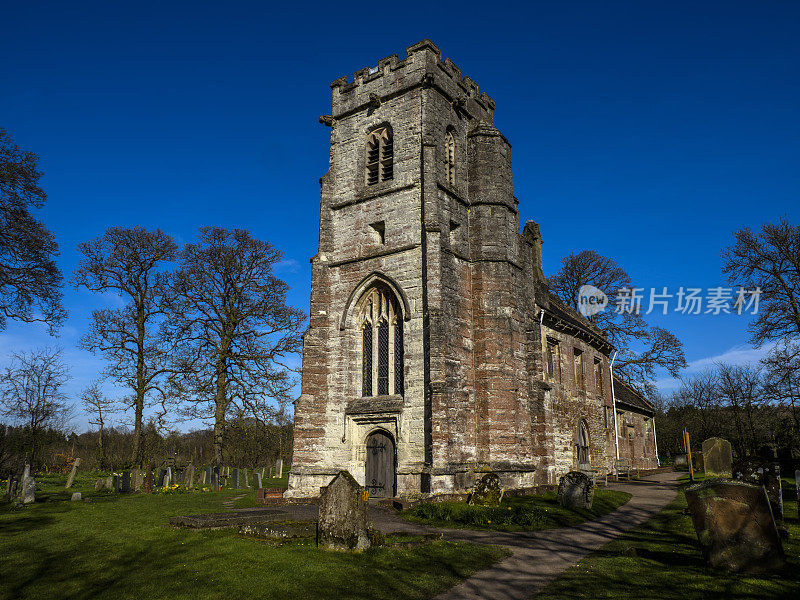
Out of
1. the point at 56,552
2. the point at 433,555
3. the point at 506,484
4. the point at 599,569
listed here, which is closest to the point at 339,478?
the point at 433,555

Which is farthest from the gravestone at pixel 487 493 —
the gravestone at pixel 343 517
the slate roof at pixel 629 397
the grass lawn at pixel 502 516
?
the slate roof at pixel 629 397

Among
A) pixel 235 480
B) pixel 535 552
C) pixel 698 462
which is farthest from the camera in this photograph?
pixel 698 462

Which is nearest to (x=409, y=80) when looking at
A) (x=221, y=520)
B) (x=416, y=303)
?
(x=416, y=303)

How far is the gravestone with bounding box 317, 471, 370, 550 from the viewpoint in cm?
901

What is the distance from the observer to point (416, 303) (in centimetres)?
1805

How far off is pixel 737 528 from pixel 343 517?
6145 mm

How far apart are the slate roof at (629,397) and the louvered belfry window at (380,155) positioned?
20.8 meters

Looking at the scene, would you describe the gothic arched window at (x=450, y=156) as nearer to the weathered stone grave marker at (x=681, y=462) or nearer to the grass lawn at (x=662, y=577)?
the grass lawn at (x=662, y=577)

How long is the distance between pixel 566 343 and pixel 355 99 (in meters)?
15.0

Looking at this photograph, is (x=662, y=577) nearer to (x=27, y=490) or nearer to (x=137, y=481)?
(x=27, y=490)

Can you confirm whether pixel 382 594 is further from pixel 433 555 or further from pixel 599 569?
pixel 599 569

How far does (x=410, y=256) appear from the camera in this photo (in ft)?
60.9

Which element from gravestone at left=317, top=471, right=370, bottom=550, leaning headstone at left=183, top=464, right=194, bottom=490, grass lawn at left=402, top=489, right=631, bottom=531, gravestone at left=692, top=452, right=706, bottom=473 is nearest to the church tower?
grass lawn at left=402, top=489, right=631, bottom=531

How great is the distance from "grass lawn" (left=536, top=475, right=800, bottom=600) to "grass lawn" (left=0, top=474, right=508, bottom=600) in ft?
5.24
